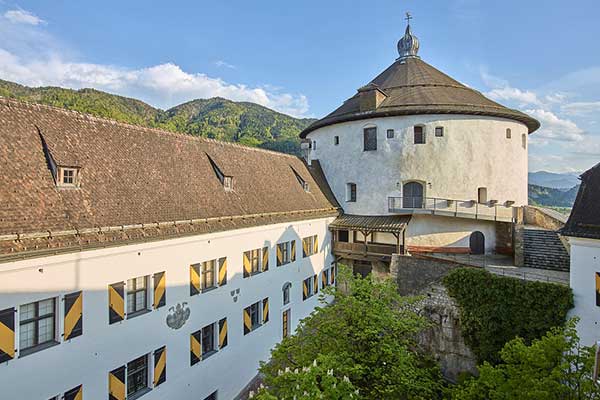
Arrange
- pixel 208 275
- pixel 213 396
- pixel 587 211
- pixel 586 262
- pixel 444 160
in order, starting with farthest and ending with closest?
pixel 444 160, pixel 213 396, pixel 208 275, pixel 587 211, pixel 586 262

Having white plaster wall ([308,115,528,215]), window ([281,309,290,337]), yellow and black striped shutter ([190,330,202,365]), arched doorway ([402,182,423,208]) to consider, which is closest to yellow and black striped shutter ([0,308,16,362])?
yellow and black striped shutter ([190,330,202,365])

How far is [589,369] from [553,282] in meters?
7.85

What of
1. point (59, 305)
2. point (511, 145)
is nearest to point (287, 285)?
A: point (59, 305)

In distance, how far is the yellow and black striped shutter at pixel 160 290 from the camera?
10.7m

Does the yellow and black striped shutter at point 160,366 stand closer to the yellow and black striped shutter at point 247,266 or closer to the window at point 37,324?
the window at point 37,324

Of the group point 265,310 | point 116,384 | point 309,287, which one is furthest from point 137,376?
point 309,287

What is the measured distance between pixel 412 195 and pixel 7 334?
20.2 metres

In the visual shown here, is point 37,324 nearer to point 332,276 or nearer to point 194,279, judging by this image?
point 194,279

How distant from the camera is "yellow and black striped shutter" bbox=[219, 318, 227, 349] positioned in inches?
525

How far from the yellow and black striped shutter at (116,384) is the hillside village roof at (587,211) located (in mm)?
14827

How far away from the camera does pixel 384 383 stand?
884cm

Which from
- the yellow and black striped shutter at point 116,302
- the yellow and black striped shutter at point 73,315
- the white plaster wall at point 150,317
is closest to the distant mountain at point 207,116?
the white plaster wall at point 150,317

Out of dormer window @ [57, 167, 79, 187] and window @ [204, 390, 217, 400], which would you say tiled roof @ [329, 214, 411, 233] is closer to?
window @ [204, 390, 217, 400]

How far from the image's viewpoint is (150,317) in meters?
10.5
